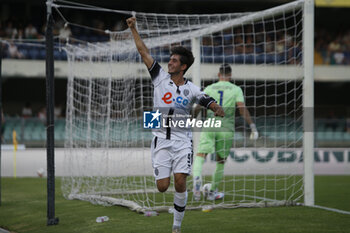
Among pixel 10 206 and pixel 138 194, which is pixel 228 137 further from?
pixel 10 206

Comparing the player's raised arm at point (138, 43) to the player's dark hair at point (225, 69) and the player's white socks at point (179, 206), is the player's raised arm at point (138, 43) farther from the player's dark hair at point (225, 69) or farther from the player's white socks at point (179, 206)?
the player's dark hair at point (225, 69)

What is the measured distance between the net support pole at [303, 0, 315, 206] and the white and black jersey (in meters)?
2.93

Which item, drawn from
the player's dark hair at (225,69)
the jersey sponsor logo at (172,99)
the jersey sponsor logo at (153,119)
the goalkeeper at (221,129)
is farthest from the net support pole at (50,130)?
the player's dark hair at (225,69)

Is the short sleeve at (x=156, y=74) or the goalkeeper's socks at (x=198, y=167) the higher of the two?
the short sleeve at (x=156, y=74)

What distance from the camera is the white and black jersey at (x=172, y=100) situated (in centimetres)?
570

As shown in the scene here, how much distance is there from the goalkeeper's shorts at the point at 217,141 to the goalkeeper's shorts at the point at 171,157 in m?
3.15

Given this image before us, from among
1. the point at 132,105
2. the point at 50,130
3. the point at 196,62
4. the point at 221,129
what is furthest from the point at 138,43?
the point at 132,105

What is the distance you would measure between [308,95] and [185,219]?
2.71 meters

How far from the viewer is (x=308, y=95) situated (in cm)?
813

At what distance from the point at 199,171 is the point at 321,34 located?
74.2 ft

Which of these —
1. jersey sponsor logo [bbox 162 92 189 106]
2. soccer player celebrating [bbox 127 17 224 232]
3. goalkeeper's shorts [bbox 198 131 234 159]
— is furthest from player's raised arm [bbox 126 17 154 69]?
goalkeeper's shorts [bbox 198 131 234 159]

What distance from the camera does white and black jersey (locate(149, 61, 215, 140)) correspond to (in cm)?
570

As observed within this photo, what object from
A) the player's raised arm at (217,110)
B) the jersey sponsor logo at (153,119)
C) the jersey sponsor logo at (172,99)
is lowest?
the jersey sponsor logo at (153,119)

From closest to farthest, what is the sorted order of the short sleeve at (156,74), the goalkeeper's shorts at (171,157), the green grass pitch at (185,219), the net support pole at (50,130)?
the goalkeeper's shorts at (171,157) < the short sleeve at (156,74) < the green grass pitch at (185,219) < the net support pole at (50,130)
